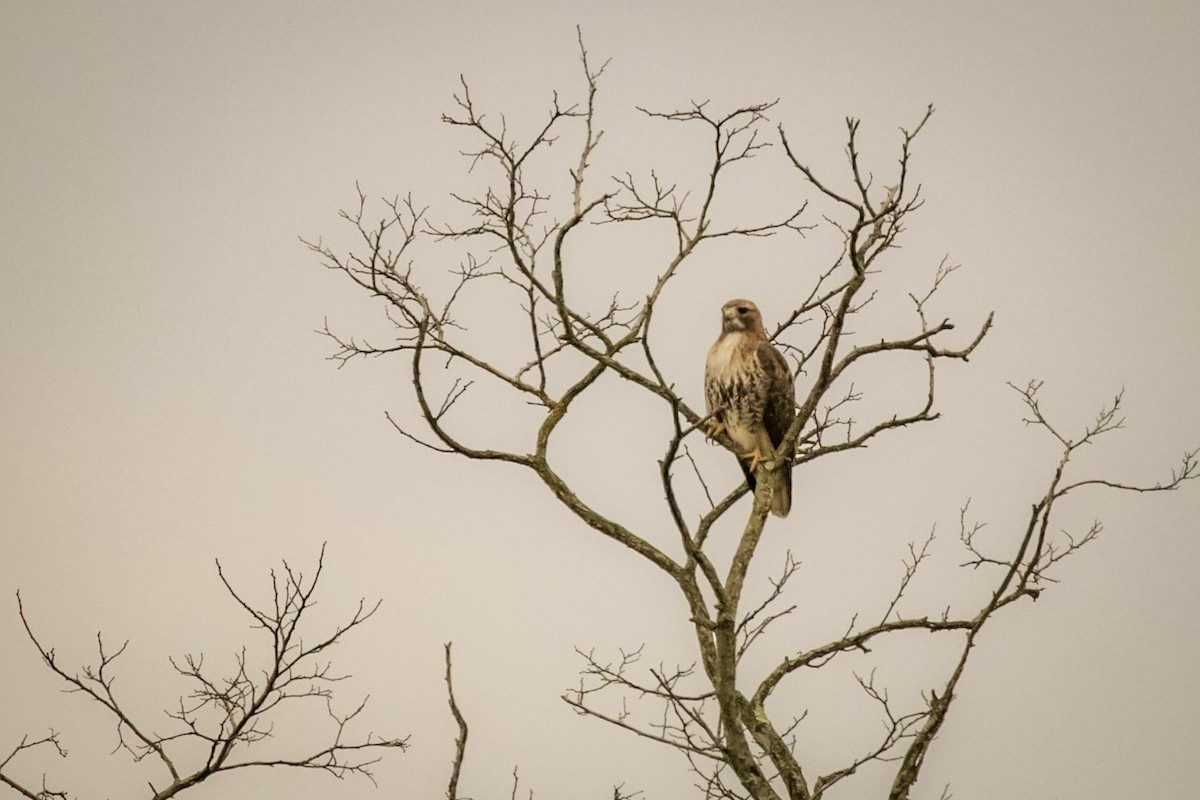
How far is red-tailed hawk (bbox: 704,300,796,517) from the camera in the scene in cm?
754

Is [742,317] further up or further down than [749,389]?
further up

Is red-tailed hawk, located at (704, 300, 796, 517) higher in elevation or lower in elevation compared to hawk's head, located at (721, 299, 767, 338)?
lower

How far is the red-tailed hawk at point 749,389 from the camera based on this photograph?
7.54 metres

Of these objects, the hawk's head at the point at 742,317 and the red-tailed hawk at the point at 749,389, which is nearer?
the red-tailed hawk at the point at 749,389

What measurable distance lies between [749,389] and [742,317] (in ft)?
1.59

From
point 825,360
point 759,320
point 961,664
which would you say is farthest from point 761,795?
point 759,320

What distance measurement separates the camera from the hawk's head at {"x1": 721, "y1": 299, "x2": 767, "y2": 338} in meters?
7.74

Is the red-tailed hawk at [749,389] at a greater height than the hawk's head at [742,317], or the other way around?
the hawk's head at [742,317]

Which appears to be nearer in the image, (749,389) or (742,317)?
(749,389)

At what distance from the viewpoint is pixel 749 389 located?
298 inches

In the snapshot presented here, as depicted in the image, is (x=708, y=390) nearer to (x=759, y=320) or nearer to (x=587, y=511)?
(x=759, y=320)

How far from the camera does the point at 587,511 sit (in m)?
6.02

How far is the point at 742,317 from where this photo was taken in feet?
25.4

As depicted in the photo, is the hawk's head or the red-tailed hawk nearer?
the red-tailed hawk
